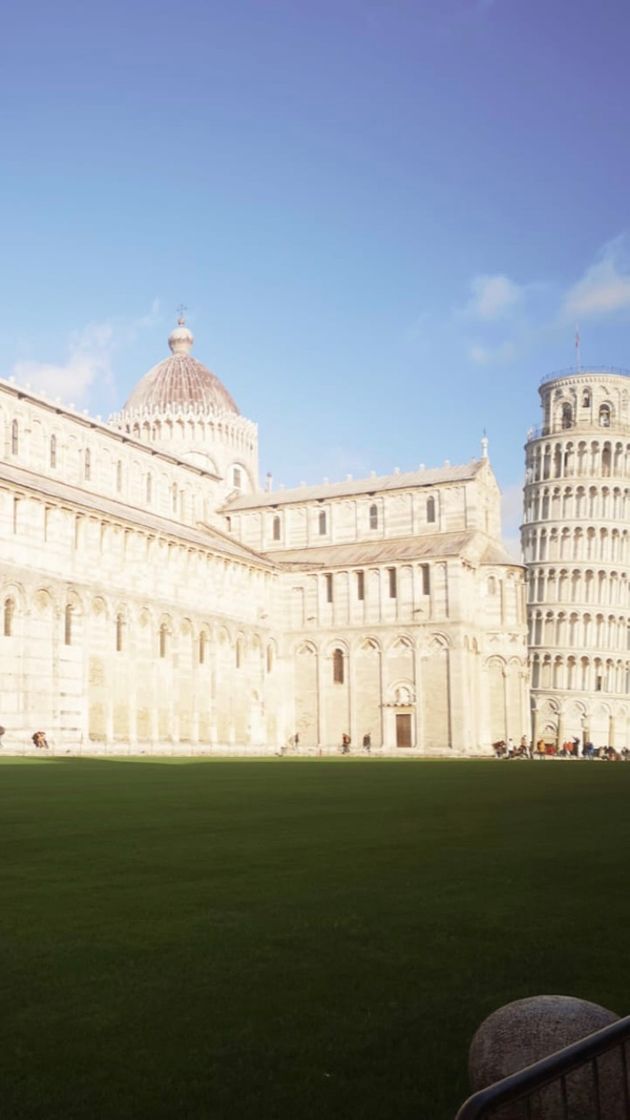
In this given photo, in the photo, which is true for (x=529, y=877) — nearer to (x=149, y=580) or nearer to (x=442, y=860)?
(x=442, y=860)

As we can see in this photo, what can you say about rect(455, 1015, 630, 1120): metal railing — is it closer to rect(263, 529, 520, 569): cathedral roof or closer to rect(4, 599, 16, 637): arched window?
rect(4, 599, 16, 637): arched window

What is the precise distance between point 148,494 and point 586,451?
45238 mm

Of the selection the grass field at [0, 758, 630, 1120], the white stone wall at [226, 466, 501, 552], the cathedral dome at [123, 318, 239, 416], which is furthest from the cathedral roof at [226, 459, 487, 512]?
the grass field at [0, 758, 630, 1120]

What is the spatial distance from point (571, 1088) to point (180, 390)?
81.9 m

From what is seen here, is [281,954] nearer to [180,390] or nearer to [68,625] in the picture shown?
[68,625]

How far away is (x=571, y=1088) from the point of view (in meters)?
3.93

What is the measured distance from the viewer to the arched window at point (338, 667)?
236 ft

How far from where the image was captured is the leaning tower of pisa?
97688mm

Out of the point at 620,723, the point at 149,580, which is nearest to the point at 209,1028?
the point at 149,580

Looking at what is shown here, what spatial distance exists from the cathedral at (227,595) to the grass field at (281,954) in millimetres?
37702

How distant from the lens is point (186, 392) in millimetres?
83938

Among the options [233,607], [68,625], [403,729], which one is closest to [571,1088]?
[68,625]

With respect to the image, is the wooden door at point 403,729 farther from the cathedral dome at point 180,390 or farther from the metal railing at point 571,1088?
the metal railing at point 571,1088

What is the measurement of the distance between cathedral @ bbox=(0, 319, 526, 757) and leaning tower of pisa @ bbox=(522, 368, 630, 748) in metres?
25.0
